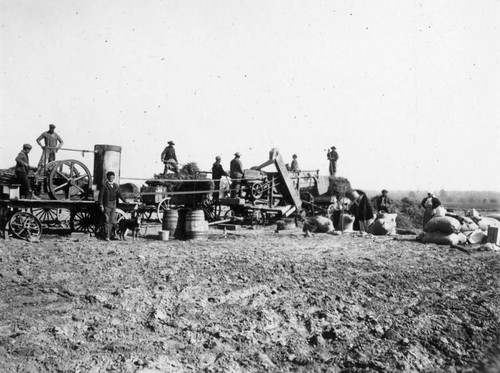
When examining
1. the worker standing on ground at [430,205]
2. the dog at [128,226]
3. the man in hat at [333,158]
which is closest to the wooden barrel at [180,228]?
the dog at [128,226]

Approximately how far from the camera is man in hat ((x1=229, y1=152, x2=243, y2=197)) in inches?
590

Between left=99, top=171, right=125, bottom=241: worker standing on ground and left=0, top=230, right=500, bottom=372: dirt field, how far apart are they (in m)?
1.18

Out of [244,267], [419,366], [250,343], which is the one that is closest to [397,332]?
[419,366]

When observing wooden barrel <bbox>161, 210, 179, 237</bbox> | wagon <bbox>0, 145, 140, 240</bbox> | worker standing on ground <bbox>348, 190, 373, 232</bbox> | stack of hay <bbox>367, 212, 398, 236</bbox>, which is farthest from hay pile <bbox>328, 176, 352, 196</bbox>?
wagon <bbox>0, 145, 140, 240</bbox>

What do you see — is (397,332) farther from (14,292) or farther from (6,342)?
(14,292)

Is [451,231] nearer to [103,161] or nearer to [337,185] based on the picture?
[337,185]

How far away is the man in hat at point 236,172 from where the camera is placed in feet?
49.2

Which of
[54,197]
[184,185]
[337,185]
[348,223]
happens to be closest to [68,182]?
[54,197]

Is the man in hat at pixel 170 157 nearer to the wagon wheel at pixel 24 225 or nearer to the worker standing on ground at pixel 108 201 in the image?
the worker standing on ground at pixel 108 201

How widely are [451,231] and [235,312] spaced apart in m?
7.93

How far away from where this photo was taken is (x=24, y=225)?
9.94 m

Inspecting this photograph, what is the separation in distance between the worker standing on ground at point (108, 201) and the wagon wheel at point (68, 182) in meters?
1.00

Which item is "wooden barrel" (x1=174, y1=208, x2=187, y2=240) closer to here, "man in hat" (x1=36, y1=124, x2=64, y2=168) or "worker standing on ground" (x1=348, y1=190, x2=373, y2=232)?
"man in hat" (x1=36, y1=124, x2=64, y2=168)

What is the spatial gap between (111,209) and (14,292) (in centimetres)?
433
